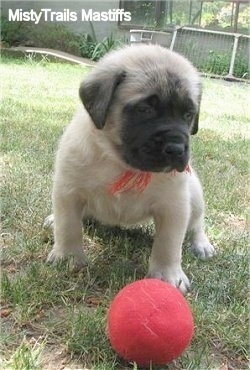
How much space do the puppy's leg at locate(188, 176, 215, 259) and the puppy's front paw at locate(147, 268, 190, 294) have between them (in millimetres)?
368

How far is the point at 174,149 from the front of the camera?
2338mm

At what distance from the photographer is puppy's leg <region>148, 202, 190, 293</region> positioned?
8.70 feet

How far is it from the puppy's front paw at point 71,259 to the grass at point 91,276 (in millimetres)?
51

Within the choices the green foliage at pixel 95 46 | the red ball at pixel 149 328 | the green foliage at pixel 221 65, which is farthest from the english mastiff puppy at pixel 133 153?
the green foliage at pixel 95 46

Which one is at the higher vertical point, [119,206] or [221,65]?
[119,206]

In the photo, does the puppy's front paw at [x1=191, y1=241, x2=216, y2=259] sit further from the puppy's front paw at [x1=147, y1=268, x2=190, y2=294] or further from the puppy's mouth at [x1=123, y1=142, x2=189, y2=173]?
the puppy's mouth at [x1=123, y1=142, x2=189, y2=173]

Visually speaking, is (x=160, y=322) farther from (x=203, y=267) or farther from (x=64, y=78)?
(x=64, y=78)

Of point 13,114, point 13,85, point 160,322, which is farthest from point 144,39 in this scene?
point 160,322

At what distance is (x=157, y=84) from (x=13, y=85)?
5.53 meters

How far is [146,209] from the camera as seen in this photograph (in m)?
2.69

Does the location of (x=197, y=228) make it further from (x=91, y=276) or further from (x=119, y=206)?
(x=91, y=276)

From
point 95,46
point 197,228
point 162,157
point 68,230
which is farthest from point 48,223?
point 95,46

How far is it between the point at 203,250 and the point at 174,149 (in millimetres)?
888

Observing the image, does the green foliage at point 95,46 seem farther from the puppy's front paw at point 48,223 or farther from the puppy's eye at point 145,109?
the puppy's eye at point 145,109
